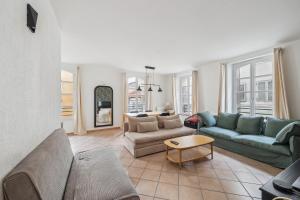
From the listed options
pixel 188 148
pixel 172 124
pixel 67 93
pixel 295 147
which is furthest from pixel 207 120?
pixel 67 93

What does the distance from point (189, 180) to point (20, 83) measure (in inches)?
96.0

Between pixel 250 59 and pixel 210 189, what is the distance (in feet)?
12.0

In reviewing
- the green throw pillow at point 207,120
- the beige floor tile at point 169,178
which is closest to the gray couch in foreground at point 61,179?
the beige floor tile at point 169,178

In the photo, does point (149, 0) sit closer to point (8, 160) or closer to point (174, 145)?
point (8, 160)

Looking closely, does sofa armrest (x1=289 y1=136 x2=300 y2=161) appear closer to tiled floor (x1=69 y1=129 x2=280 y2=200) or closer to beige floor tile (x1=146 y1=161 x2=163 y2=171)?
tiled floor (x1=69 y1=129 x2=280 y2=200)

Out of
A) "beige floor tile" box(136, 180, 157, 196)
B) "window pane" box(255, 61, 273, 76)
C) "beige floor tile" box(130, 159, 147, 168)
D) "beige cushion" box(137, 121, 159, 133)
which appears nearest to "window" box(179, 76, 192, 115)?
"window pane" box(255, 61, 273, 76)

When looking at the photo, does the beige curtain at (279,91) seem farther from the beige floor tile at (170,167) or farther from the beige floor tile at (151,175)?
the beige floor tile at (151,175)

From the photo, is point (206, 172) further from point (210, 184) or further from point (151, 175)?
point (151, 175)

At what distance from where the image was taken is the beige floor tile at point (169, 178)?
2176mm

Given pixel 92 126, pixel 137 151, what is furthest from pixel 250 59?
pixel 92 126

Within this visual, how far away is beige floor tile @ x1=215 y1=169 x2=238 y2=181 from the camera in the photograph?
Result: 7.34 feet

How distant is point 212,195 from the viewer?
187 cm

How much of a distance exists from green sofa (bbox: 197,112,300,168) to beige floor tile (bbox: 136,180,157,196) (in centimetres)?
216

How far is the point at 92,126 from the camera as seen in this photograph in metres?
5.36
